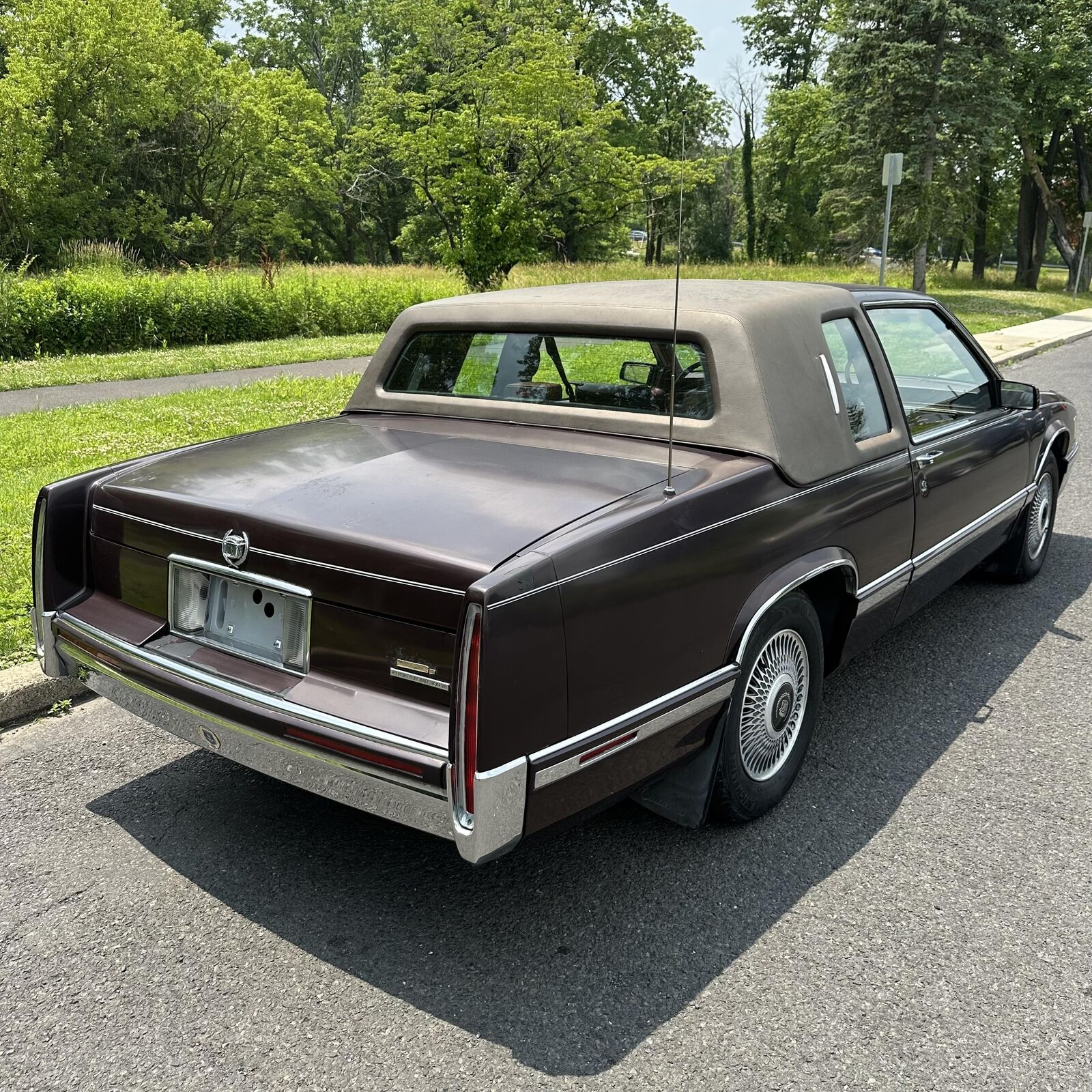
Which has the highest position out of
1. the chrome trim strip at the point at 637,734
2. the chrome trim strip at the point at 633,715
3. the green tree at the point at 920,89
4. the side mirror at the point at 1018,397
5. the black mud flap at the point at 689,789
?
the green tree at the point at 920,89

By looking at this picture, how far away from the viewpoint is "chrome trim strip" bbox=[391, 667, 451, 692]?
2330 millimetres

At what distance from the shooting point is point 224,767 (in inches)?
140

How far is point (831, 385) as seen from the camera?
3.41 m

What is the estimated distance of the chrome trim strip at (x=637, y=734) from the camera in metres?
2.31

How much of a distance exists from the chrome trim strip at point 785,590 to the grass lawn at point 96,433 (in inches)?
118

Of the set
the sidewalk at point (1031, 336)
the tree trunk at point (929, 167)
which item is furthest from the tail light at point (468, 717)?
the tree trunk at point (929, 167)

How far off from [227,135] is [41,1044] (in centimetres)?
4734

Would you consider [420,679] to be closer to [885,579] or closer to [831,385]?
[831,385]

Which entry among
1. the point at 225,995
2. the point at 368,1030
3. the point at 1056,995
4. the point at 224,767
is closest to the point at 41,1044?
the point at 225,995

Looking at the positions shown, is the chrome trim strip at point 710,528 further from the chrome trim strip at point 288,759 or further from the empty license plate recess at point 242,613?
the empty license plate recess at point 242,613

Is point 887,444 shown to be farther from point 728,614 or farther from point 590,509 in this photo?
point 590,509

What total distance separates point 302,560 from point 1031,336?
21.0 meters

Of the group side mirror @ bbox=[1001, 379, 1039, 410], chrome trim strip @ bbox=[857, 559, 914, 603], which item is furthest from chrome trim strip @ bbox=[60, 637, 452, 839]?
side mirror @ bbox=[1001, 379, 1039, 410]

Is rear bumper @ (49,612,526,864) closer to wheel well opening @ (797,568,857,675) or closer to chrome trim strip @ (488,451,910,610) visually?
chrome trim strip @ (488,451,910,610)
